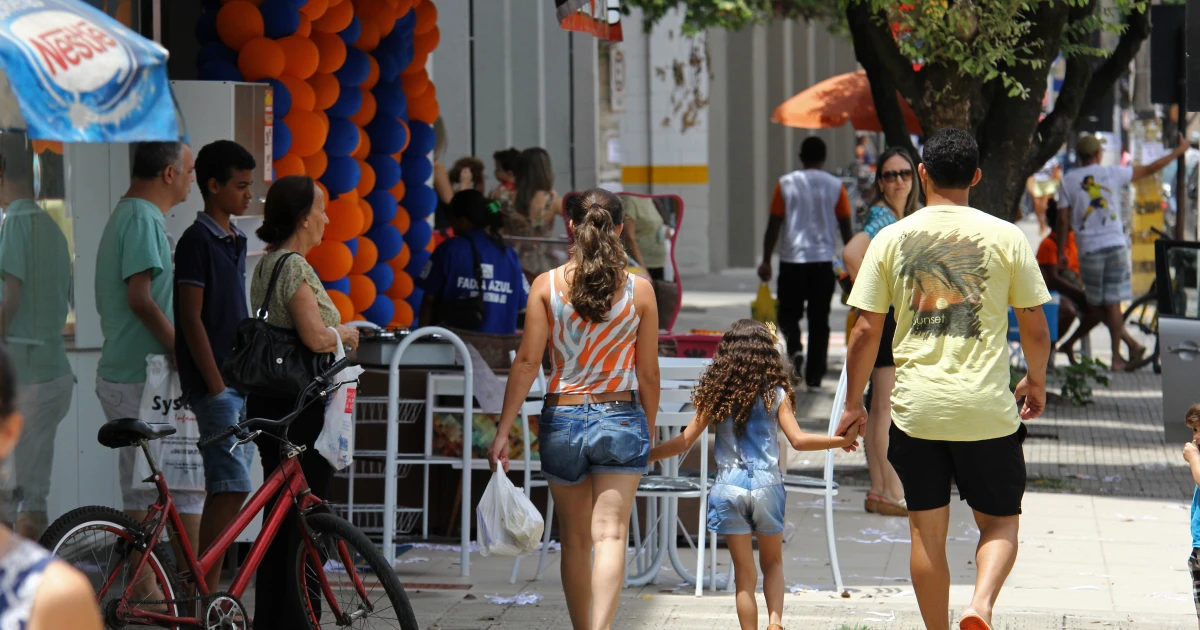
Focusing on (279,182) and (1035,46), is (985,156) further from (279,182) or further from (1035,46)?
(279,182)

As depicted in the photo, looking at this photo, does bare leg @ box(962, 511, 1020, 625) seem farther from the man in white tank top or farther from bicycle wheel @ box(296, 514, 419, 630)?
the man in white tank top

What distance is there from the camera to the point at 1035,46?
9.62 metres

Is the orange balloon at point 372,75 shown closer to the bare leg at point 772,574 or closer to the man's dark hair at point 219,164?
the man's dark hair at point 219,164

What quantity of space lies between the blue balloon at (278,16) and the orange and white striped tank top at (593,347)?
127 inches

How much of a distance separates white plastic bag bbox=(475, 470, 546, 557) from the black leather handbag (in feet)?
2.49

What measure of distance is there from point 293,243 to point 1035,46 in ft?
18.5

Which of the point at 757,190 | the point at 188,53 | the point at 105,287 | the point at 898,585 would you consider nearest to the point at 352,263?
the point at 188,53

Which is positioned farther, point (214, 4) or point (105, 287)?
point (214, 4)

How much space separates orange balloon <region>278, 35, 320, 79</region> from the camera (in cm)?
798

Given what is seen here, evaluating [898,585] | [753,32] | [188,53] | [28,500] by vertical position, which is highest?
[753,32]

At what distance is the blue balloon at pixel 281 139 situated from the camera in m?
7.87

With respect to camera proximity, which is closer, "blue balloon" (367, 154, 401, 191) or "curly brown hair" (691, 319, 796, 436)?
"curly brown hair" (691, 319, 796, 436)

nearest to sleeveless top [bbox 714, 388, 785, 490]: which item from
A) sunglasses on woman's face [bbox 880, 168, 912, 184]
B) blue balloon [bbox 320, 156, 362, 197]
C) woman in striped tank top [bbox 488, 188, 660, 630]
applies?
woman in striped tank top [bbox 488, 188, 660, 630]

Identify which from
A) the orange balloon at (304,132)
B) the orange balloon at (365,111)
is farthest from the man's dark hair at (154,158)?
the orange balloon at (365,111)
